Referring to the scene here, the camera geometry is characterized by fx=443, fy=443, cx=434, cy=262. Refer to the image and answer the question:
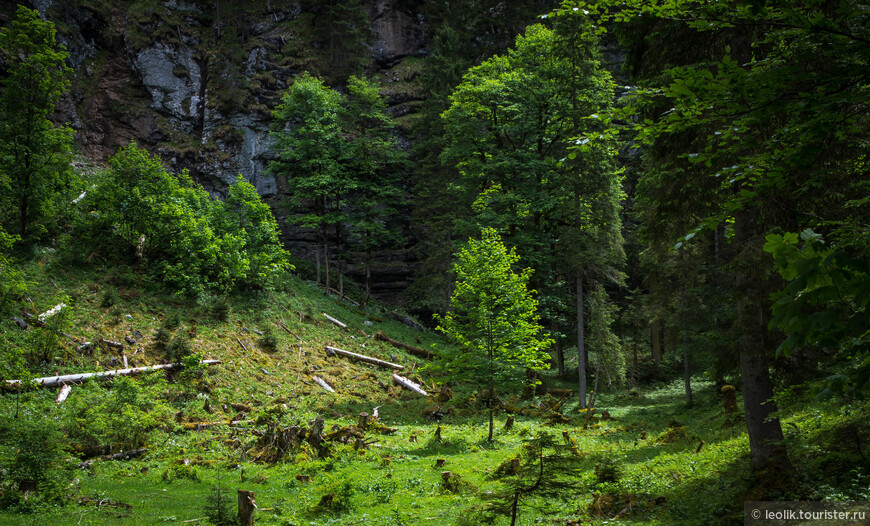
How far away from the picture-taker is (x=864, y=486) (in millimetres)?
5258

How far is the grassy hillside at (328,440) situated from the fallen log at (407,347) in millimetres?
2715

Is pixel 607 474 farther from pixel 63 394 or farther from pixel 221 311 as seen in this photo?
pixel 221 311

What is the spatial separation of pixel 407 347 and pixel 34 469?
1893 cm

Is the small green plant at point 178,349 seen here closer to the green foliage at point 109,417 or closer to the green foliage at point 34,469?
the green foliage at point 109,417

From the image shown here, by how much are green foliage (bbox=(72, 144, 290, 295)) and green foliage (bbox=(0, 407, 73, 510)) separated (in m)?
12.5

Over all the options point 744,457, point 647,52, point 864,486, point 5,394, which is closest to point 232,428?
point 5,394

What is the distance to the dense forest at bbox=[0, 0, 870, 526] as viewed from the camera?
3.91 metres

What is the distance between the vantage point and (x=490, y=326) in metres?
13.3

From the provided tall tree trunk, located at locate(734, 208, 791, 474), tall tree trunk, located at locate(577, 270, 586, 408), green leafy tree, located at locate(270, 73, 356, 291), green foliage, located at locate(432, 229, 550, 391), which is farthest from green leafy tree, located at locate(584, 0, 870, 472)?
green leafy tree, located at locate(270, 73, 356, 291)

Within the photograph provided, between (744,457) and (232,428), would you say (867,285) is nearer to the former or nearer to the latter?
(744,457)

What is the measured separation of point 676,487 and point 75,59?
156 feet

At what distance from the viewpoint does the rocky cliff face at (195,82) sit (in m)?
35.8

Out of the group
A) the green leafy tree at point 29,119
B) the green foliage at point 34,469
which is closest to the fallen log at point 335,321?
the green leafy tree at point 29,119

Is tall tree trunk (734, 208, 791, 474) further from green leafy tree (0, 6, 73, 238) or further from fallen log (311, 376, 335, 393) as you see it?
green leafy tree (0, 6, 73, 238)
